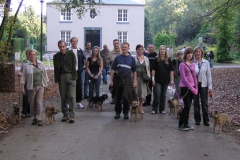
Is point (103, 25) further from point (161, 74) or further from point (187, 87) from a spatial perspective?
point (187, 87)

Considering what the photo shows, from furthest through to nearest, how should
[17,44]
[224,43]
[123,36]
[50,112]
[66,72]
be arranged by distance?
1. [123,36]
2. [17,44]
3. [224,43]
4. [66,72]
5. [50,112]

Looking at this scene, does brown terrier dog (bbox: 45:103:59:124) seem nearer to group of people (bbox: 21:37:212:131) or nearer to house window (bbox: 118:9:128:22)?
group of people (bbox: 21:37:212:131)

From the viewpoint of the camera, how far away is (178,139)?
7523 mm

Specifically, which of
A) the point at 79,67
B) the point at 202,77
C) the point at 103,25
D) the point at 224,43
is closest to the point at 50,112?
the point at 79,67

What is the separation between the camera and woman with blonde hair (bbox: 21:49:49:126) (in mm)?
8797

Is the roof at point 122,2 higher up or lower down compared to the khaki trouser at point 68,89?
higher up

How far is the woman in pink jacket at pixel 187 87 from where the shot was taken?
8359mm

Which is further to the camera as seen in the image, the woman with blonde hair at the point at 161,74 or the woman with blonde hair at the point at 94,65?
the woman with blonde hair at the point at 94,65

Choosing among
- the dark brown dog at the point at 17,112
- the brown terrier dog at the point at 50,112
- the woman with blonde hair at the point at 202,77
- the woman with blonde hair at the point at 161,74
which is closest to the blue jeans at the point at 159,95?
the woman with blonde hair at the point at 161,74

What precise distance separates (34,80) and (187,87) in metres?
3.67

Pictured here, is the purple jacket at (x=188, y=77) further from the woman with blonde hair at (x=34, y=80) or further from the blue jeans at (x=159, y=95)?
the woman with blonde hair at (x=34, y=80)

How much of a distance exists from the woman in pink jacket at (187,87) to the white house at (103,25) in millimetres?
35730

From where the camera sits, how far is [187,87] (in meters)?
8.39

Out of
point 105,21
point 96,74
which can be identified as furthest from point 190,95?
point 105,21
